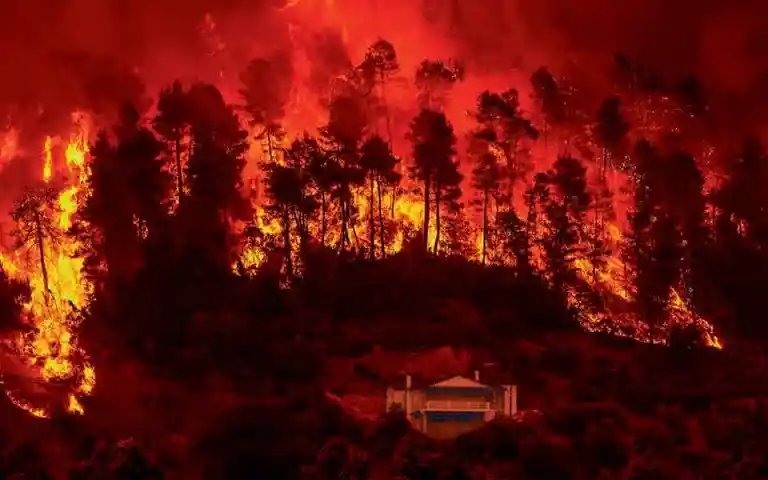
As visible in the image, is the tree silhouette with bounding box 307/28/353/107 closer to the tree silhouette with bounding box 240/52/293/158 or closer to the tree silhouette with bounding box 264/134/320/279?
the tree silhouette with bounding box 240/52/293/158

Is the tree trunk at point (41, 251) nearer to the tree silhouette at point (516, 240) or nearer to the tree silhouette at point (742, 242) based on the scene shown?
the tree silhouette at point (516, 240)

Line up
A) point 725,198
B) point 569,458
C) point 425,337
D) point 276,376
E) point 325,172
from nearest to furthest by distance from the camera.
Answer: point 569,458
point 276,376
point 425,337
point 325,172
point 725,198

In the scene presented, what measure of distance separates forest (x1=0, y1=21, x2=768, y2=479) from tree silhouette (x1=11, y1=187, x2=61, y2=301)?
218mm

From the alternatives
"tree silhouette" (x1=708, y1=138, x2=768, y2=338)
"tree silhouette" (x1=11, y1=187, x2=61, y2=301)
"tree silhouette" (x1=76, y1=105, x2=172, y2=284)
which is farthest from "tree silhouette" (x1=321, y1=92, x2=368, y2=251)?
"tree silhouette" (x1=708, y1=138, x2=768, y2=338)

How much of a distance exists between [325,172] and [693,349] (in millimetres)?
18361

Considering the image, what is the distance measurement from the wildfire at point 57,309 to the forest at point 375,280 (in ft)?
0.41

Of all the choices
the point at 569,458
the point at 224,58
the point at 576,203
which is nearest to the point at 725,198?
the point at 576,203

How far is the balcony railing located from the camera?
148 ft

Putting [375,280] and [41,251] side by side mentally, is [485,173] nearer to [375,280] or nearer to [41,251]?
[375,280]

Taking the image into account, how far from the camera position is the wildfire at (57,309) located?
5044cm

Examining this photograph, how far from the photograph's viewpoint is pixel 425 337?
2056 inches

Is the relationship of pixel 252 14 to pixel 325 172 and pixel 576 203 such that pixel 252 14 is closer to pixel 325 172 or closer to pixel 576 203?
pixel 325 172

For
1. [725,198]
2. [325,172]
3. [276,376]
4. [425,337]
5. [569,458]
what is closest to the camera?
[569,458]

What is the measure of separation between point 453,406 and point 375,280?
12.0m
